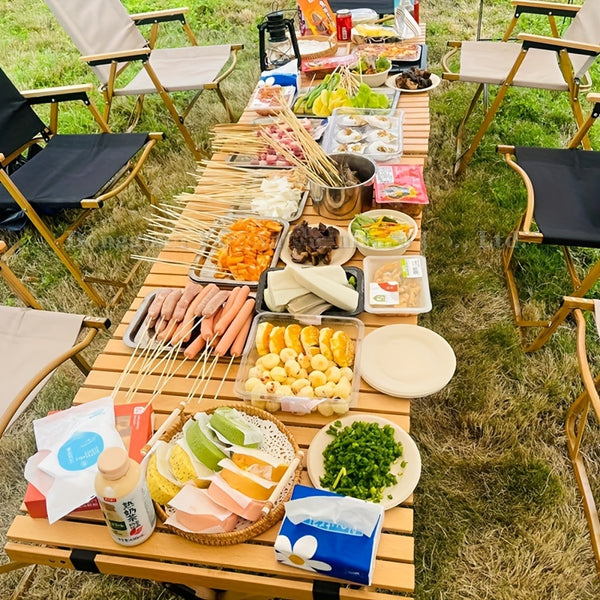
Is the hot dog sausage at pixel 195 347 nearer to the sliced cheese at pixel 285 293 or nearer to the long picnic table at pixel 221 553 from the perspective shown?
the long picnic table at pixel 221 553

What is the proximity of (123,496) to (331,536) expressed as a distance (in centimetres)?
53

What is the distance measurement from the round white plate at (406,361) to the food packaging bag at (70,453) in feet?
2.96

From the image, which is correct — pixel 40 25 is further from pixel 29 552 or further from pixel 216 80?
pixel 29 552

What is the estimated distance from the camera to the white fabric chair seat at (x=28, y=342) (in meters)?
2.21

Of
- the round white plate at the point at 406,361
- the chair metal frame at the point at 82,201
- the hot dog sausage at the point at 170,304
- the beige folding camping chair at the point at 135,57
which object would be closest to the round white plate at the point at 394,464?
the round white plate at the point at 406,361

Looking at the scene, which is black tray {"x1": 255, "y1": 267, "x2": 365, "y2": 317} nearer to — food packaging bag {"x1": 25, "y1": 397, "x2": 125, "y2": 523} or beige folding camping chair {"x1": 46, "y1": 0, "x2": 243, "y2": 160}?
food packaging bag {"x1": 25, "y1": 397, "x2": 125, "y2": 523}

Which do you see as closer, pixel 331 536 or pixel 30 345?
pixel 331 536

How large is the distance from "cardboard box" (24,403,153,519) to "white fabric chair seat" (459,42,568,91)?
3422mm

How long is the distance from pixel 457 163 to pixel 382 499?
10.8 ft

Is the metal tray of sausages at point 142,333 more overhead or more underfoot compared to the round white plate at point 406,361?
more overhead

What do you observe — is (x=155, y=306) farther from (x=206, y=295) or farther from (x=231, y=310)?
(x=231, y=310)

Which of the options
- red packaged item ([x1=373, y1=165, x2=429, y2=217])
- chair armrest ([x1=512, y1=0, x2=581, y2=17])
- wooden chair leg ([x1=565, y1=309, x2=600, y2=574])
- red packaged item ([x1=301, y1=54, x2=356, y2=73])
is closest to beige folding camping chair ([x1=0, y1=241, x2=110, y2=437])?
red packaged item ([x1=373, y1=165, x2=429, y2=217])

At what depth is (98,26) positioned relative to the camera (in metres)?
4.34

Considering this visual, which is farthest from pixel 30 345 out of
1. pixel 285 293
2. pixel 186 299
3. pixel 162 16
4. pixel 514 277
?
pixel 162 16
